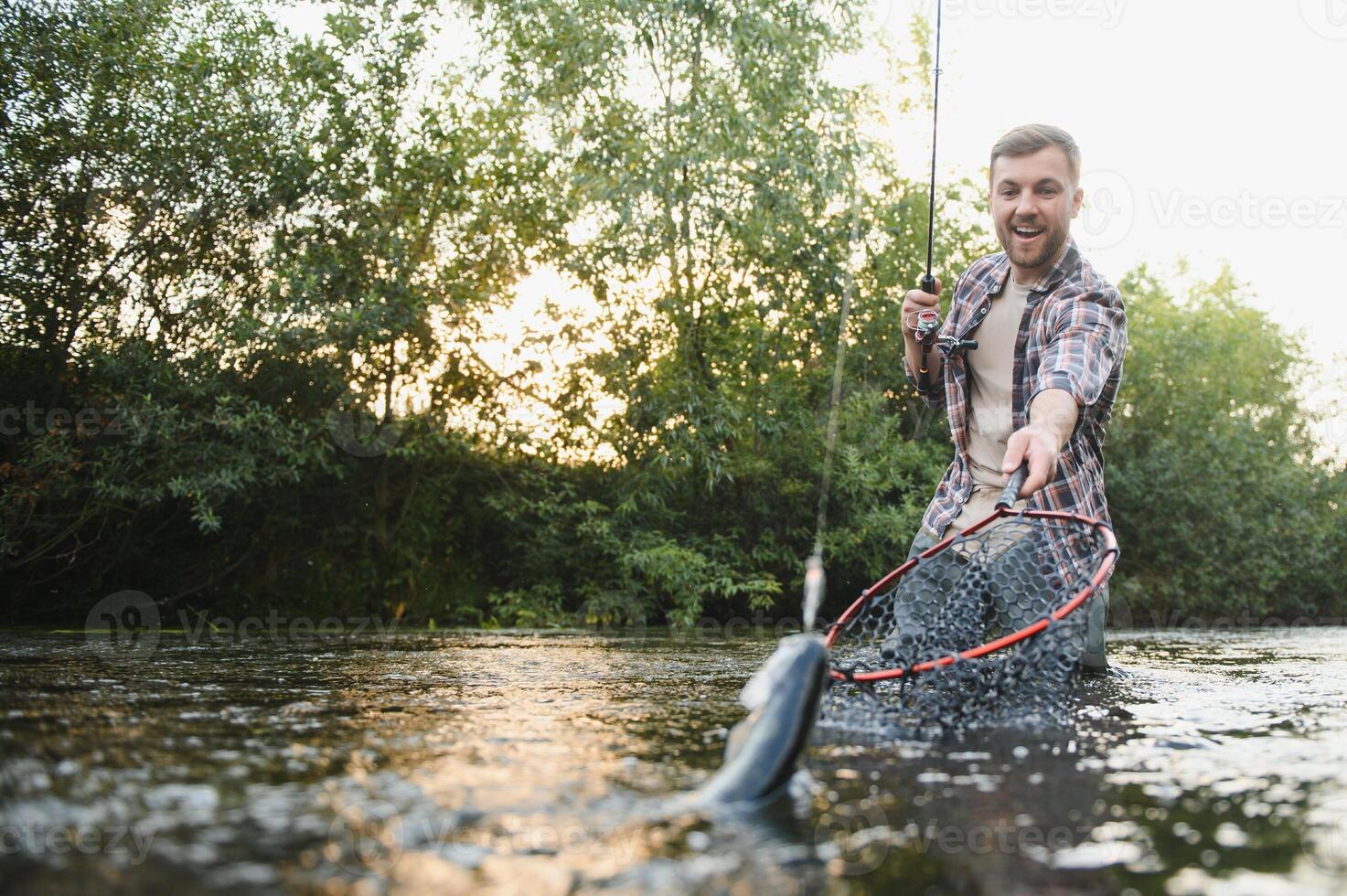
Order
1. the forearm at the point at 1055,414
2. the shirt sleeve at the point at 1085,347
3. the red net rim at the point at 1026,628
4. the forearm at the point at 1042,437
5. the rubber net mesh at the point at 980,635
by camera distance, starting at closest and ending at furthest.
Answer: the red net rim at the point at 1026,628
the rubber net mesh at the point at 980,635
the forearm at the point at 1042,437
the forearm at the point at 1055,414
the shirt sleeve at the point at 1085,347

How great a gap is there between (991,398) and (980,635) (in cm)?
88

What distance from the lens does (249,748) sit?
2518 millimetres

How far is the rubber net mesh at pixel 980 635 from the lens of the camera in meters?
3.18

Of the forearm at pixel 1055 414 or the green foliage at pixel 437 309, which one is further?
the green foliage at pixel 437 309

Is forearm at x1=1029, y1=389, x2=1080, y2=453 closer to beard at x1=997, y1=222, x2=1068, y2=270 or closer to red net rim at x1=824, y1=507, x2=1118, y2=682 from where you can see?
red net rim at x1=824, y1=507, x2=1118, y2=682

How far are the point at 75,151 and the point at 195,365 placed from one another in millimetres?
1888

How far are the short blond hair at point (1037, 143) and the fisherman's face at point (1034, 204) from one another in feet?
0.06

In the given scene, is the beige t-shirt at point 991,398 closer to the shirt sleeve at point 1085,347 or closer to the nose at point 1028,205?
the shirt sleeve at point 1085,347

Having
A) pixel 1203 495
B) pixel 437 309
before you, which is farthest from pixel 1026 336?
pixel 1203 495

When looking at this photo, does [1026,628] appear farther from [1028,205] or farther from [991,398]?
[1028,205]

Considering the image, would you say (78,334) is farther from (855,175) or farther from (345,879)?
(345,879)

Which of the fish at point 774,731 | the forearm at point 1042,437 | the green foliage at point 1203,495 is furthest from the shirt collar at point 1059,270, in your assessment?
the green foliage at point 1203,495

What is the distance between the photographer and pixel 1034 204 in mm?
4074

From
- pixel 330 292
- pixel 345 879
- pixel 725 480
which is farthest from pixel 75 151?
pixel 345 879
